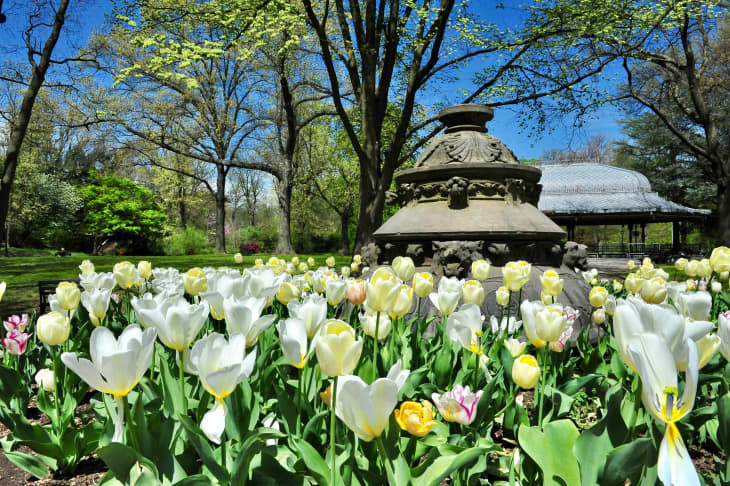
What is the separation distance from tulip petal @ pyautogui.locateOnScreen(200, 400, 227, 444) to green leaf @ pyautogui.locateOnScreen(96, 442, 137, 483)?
286 millimetres

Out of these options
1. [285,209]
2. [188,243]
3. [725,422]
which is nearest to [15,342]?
[725,422]

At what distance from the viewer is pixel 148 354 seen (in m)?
1.18

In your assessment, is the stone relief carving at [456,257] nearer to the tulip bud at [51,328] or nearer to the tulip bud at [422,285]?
the tulip bud at [422,285]

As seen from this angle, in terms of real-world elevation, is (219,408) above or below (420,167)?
below

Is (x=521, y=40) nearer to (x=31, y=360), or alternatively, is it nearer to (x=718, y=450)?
(x=718, y=450)

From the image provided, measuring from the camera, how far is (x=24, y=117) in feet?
32.3

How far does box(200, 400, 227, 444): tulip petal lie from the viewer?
3.56 ft

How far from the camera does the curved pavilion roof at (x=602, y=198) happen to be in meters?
23.7

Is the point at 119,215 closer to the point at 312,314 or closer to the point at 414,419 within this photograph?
the point at 312,314

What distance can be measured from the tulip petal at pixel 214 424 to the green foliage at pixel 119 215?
109 ft

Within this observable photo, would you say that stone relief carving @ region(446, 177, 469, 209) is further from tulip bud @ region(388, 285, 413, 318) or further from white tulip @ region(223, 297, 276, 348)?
white tulip @ region(223, 297, 276, 348)

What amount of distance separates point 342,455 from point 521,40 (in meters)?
13.1

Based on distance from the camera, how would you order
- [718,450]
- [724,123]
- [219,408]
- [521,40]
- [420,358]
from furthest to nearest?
[724,123], [521,40], [420,358], [718,450], [219,408]

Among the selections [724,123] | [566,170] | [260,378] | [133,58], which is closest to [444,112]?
[260,378]
